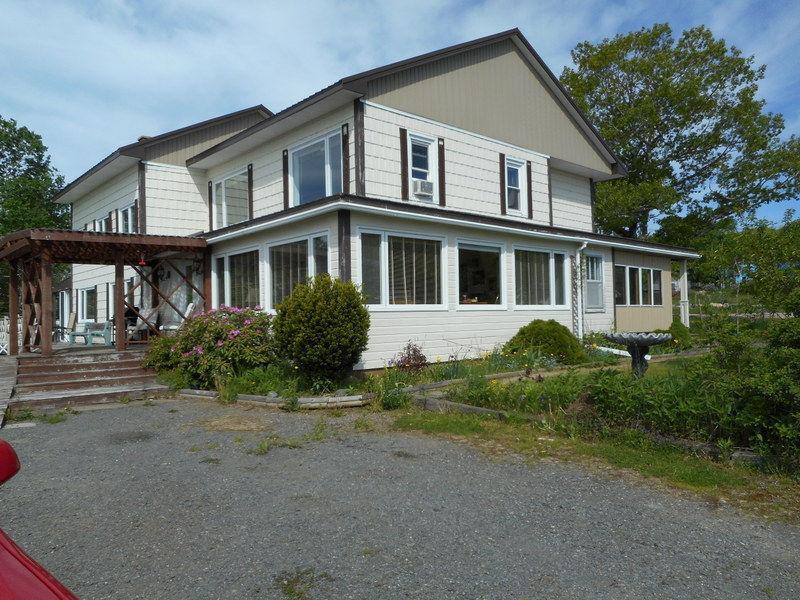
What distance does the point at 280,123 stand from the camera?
45.2 feet

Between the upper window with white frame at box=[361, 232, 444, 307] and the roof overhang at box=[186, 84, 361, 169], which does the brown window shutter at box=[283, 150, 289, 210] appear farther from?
the upper window with white frame at box=[361, 232, 444, 307]

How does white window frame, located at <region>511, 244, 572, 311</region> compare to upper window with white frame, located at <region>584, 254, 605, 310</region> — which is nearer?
white window frame, located at <region>511, 244, 572, 311</region>

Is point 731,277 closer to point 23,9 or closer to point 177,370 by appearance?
point 177,370

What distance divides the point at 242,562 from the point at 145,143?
614 inches

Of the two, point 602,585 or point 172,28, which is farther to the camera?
point 172,28

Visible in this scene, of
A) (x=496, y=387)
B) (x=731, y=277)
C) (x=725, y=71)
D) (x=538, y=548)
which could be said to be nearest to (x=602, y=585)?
(x=538, y=548)

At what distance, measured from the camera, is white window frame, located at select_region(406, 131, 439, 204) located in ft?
43.7

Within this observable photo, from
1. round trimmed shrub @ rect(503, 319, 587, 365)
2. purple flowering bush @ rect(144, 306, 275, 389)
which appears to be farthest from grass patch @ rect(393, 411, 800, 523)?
round trimmed shrub @ rect(503, 319, 587, 365)

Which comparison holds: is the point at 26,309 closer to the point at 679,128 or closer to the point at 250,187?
the point at 250,187

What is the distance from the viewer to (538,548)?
12.8 feet

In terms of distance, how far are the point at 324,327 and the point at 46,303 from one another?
258 inches

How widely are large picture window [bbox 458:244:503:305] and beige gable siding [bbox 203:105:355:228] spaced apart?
13.2 feet

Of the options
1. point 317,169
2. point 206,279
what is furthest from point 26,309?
point 317,169

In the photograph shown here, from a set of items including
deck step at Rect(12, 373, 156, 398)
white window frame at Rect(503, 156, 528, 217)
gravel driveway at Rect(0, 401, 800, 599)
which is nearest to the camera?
gravel driveway at Rect(0, 401, 800, 599)
